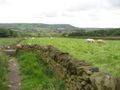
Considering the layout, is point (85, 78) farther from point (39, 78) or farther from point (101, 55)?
point (101, 55)

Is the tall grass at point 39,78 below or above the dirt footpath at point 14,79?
above

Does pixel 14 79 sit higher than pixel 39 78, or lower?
lower

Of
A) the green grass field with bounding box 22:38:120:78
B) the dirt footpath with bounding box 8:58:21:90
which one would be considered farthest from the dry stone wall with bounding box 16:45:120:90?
the dirt footpath with bounding box 8:58:21:90

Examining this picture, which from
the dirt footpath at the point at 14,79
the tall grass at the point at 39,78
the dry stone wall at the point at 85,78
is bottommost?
the dirt footpath at the point at 14,79

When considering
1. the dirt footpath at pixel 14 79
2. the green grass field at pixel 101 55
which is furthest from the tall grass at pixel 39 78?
the green grass field at pixel 101 55

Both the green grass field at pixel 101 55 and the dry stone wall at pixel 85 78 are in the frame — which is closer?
the dry stone wall at pixel 85 78

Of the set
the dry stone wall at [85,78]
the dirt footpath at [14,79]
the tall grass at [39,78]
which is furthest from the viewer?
the dirt footpath at [14,79]

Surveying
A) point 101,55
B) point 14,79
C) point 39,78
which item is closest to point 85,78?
point 39,78

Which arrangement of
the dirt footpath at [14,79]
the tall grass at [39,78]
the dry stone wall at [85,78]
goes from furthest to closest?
the dirt footpath at [14,79], the tall grass at [39,78], the dry stone wall at [85,78]

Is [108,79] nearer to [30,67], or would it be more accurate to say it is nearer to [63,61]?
[63,61]

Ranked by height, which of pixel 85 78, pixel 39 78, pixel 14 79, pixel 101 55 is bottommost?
pixel 14 79

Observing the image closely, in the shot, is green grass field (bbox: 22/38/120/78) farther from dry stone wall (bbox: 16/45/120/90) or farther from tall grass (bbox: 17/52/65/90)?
tall grass (bbox: 17/52/65/90)

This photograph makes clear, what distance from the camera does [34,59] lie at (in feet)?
74.4

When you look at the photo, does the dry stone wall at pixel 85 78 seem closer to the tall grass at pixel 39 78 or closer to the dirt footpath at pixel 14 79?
the tall grass at pixel 39 78
